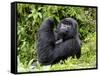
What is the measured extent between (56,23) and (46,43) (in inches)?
9.1

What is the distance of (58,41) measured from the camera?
2.65 meters

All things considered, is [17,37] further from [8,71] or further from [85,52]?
[85,52]

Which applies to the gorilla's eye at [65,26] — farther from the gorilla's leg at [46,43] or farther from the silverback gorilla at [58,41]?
the gorilla's leg at [46,43]

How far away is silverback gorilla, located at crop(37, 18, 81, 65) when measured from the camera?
2584 mm

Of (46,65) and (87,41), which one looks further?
(87,41)

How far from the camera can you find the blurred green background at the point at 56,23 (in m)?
2.48

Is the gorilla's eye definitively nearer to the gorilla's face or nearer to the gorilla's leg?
the gorilla's face

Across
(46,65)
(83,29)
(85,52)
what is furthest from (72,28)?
(46,65)

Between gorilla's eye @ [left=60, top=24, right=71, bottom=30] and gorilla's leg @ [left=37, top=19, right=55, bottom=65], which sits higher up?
gorilla's eye @ [left=60, top=24, right=71, bottom=30]

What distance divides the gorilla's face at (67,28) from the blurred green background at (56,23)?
5 centimetres

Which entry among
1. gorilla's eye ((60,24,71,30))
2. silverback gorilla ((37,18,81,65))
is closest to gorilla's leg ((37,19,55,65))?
silverback gorilla ((37,18,81,65))

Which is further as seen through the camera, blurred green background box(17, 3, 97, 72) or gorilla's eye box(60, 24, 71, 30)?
gorilla's eye box(60, 24, 71, 30)

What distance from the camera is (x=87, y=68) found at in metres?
2.80

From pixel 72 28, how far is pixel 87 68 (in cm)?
47
